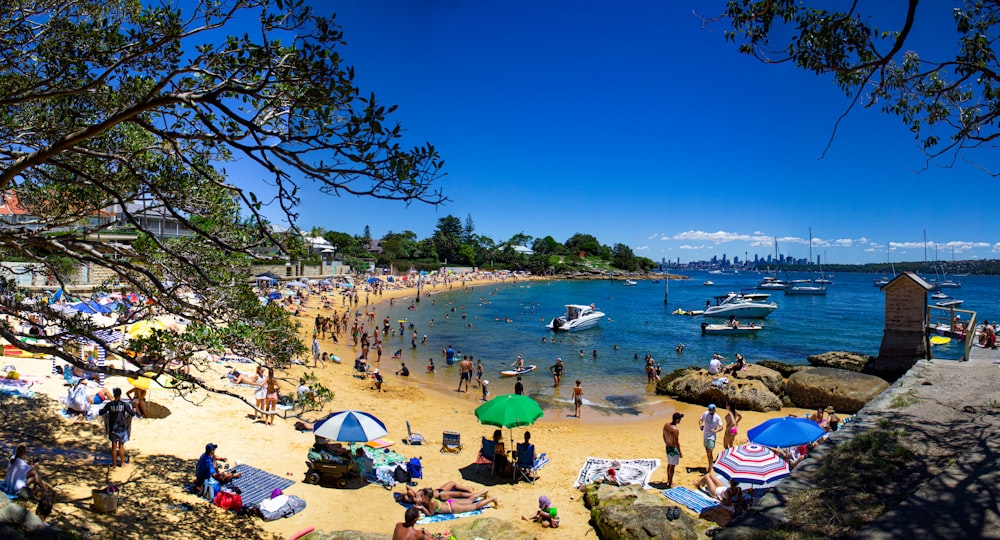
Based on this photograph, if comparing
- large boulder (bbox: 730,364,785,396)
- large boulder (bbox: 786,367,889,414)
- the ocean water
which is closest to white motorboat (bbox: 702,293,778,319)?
the ocean water

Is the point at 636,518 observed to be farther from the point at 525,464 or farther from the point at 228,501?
the point at 228,501

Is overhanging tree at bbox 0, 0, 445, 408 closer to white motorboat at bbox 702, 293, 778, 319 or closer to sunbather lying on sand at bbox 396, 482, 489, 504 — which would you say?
sunbather lying on sand at bbox 396, 482, 489, 504

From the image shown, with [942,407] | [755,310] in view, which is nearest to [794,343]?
[755,310]

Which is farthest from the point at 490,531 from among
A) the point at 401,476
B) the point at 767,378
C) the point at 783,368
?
Answer: the point at 783,368

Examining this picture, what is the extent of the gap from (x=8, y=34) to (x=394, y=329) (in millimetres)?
32427

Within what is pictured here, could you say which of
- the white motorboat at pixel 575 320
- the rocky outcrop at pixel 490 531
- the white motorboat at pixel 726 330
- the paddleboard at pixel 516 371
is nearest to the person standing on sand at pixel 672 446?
the rocky outcrop at pixel 490 531

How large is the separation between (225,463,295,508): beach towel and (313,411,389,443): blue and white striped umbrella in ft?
3.38

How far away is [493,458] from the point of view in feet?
36.0

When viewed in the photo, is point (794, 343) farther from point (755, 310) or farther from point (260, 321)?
point (260, 321)

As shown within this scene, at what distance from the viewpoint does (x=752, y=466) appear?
8.53m

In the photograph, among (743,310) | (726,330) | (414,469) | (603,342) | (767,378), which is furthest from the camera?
(743,310)

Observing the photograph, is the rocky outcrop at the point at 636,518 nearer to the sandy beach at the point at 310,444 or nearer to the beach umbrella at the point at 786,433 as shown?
the sandy beach at the point at 310,444

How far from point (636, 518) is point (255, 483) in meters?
6.14

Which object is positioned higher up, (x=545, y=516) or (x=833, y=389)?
(x=833, y=389)
